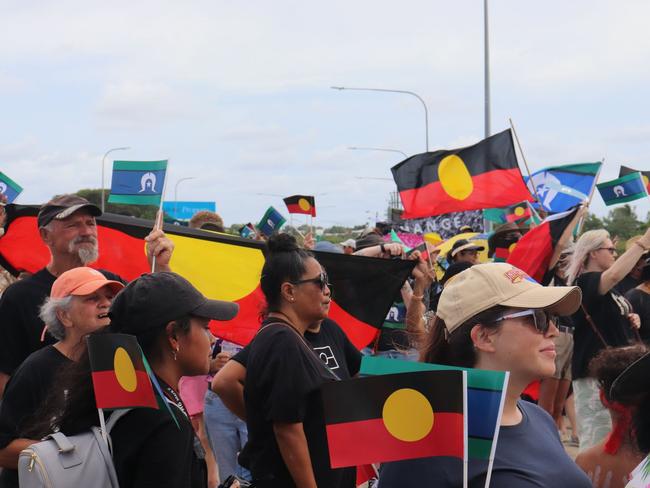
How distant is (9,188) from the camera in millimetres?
11656

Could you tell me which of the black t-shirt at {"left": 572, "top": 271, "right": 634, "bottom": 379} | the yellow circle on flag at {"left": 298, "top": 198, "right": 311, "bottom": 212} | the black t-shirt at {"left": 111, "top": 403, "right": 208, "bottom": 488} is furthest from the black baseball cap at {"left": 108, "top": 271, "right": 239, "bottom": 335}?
the yellow circle on flag at {"left": 298, "top": 198, "right": 311, "bottom": 212}

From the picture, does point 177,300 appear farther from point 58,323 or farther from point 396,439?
point 58,323

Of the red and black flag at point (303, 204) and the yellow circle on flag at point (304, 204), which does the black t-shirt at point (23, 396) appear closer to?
the red and black flag at point (303, 204)

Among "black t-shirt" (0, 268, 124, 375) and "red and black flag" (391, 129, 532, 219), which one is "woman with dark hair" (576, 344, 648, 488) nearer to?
"black t-shirt" (0, 268, 124, 375)

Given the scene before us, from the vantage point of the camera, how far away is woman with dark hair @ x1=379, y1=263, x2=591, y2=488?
2834 mm

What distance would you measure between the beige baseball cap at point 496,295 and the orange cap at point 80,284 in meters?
1.79

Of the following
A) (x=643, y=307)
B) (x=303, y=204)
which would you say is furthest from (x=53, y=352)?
(x=303, y=204)

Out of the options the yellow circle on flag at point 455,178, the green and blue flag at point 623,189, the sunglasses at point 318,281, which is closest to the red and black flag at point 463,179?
the yellow circle on flag at point 455,178

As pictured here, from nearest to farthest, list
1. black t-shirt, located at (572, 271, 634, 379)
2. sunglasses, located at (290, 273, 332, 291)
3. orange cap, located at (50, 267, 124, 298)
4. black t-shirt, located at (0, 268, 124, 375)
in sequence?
orange cap, located at (50, 267, 124, 298)
sunglasses, located at (290, 273, 332, 291)
black t-shirt, located at (0, 268, 124, 375)
black t-shirt, located at (572, 271, 634, 379)

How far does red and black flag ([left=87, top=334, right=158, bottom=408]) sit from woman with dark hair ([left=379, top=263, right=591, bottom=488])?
79cm

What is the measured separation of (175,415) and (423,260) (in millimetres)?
4141

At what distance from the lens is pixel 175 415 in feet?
9.72

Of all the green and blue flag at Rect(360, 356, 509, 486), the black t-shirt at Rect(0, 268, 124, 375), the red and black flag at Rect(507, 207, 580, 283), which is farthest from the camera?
the red and black flag at Rect(507, 207, 580, 283)

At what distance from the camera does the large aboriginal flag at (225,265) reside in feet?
21.6
